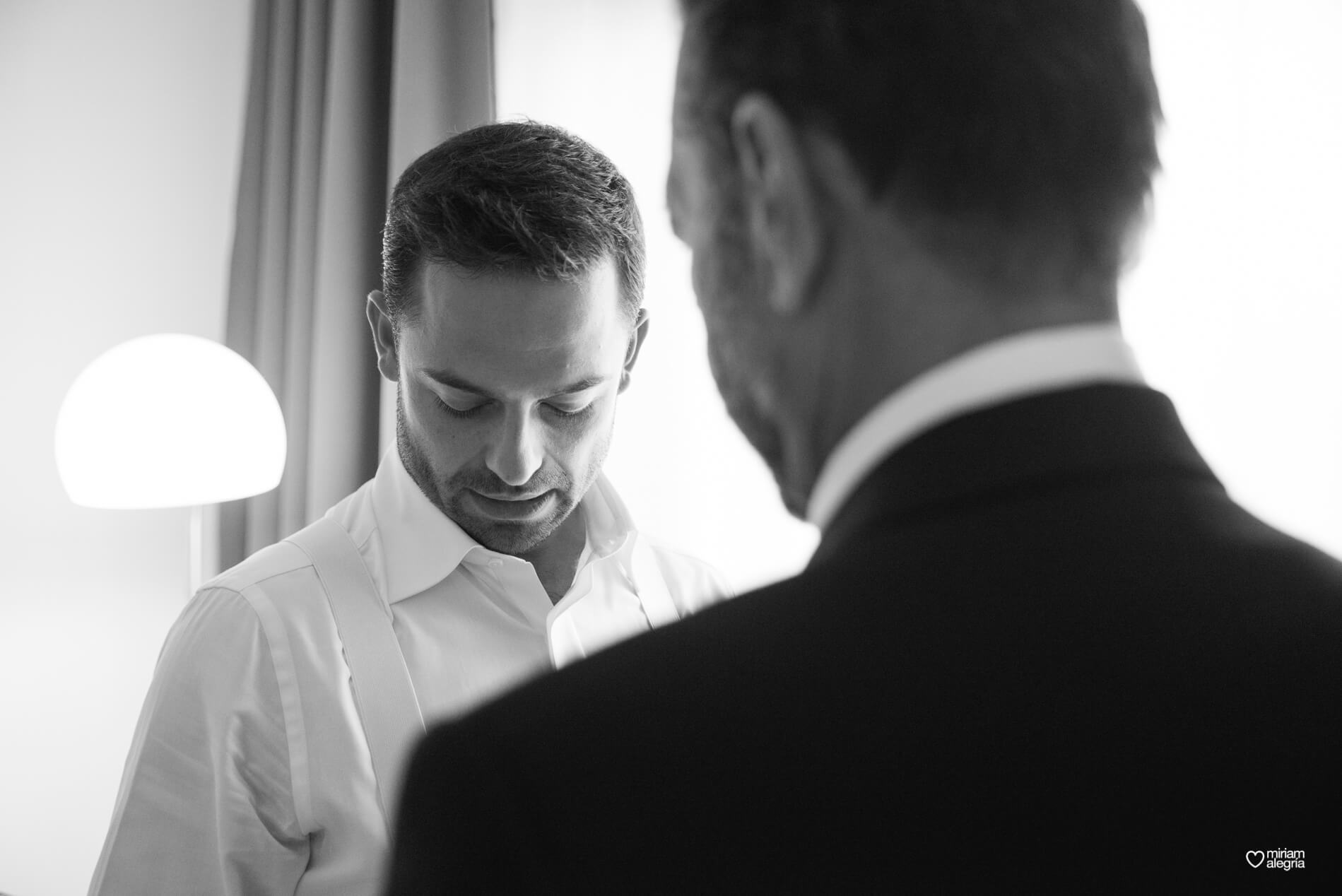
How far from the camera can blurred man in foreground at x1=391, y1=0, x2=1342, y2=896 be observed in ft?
1.33

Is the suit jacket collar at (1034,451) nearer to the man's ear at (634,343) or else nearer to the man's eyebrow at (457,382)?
the man's eyebrow at (457,382)

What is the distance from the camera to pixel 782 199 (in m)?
0.49

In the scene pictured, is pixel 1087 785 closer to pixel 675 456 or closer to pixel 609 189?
pixel 609 189

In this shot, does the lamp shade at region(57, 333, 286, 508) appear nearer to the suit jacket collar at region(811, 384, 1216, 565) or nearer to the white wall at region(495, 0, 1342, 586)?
the white wall at region(495, 0, 1342, 586)

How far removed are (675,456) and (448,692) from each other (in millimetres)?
1083

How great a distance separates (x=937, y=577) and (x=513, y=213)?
37.8 inches

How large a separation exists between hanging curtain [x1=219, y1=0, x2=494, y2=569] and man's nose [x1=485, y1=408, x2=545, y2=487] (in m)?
1.06

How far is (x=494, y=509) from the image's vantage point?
139 centimetres

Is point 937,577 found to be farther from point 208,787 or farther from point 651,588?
point 651,588

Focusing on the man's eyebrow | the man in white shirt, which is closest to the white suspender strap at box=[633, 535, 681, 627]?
the man in white shirt

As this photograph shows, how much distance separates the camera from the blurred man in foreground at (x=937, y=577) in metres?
0.41

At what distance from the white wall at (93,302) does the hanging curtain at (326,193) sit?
212 millimetres

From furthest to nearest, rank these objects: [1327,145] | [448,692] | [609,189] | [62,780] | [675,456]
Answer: [62,780] < [675,456] < [1327,145] < [609,189] < [448,692]

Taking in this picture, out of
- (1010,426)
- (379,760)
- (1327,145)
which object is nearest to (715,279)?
(1010,426)
